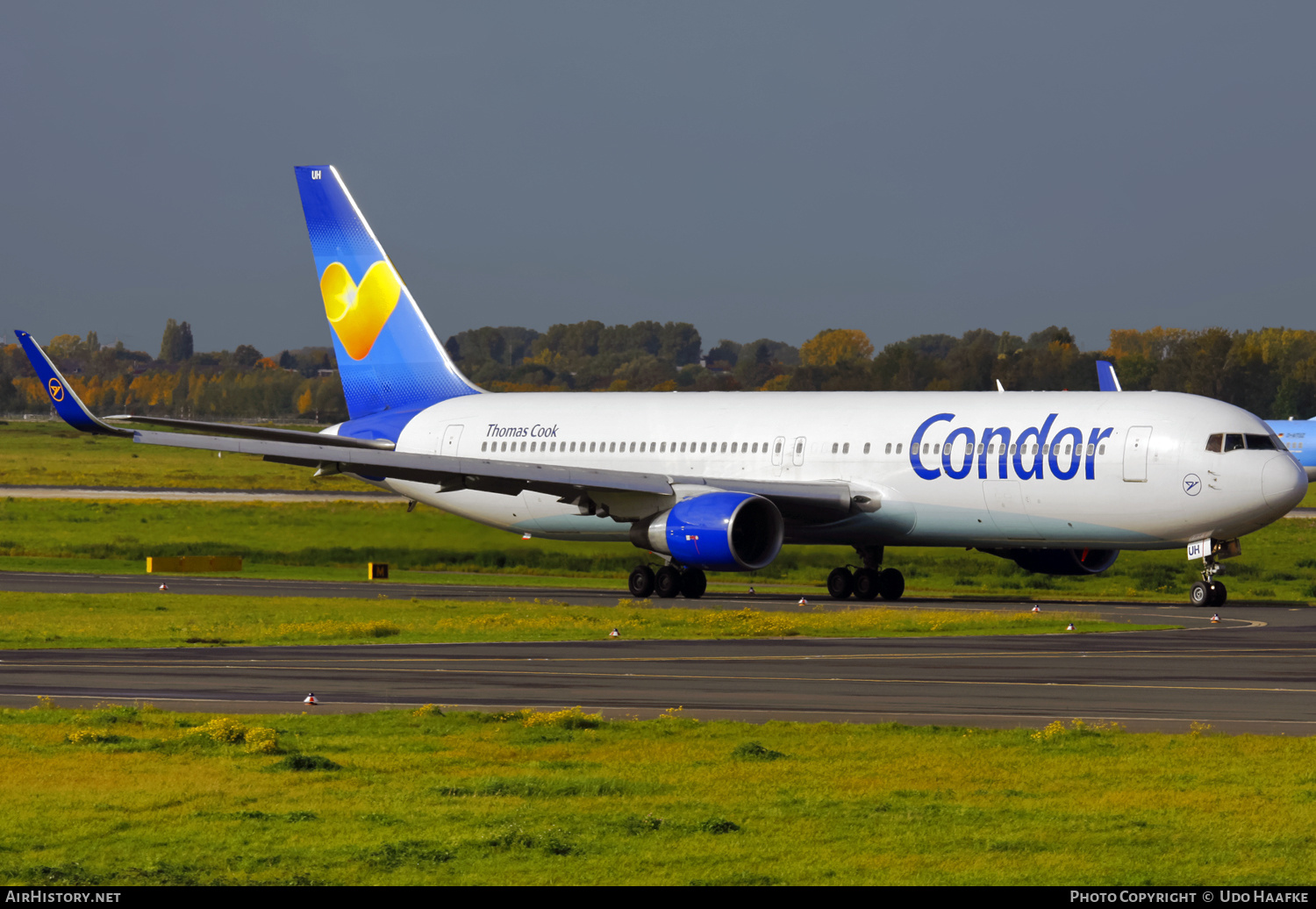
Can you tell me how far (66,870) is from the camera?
1036cm

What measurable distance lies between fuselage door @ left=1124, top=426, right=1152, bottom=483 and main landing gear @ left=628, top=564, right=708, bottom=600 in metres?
10.1

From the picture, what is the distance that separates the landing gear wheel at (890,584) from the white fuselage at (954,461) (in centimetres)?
163

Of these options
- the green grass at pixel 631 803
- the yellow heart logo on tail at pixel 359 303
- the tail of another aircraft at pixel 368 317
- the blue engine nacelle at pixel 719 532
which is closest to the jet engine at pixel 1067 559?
the blue engine nacelle at pixel 719 532

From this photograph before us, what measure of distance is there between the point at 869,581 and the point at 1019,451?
6.17 metres

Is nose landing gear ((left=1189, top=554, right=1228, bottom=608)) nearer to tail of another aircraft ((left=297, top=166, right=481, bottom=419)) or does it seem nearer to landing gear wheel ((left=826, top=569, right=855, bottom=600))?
landing gear wheel ((left=826, top=569, right=855, bottom=600))

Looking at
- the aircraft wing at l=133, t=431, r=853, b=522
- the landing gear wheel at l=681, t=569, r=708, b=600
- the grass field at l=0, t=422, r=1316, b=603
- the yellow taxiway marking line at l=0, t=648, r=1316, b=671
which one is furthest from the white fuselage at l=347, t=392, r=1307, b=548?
the yellow taxiway marking line at l=0, t=648, r=1316, b=671

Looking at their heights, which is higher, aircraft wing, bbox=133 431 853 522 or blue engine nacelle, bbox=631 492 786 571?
aircraft wing, bbox=133 431 853 522

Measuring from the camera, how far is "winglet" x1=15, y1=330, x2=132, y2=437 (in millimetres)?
38616

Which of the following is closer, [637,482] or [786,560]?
[637,482]

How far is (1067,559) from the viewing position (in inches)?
1597

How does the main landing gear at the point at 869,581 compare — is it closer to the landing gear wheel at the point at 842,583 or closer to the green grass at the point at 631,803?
the landing gear wheel at the point at 842,583
